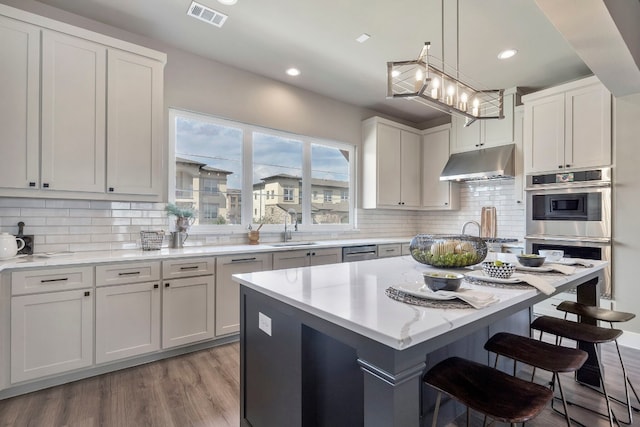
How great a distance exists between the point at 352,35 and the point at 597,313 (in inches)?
116

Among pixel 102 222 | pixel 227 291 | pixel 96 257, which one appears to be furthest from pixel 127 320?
pixel 102 222

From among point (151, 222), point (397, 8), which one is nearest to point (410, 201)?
point (397, 8)

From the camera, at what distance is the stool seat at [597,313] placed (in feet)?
6.45

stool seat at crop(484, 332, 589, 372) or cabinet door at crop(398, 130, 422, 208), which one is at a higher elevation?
cabinet door at crop(398, 130, 422, 208)

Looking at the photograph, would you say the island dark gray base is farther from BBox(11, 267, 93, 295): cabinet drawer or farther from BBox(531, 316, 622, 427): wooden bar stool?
BBox(11, 267, 93, 295): cabinet drawer

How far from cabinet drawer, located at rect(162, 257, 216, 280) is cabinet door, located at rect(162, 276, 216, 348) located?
46mm

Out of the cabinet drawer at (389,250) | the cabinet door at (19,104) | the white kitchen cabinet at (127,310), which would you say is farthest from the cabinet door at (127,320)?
the cabinet drawer at (389,250)

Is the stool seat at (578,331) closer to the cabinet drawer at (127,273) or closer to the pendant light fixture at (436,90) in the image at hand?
the pendant light fixture at (436,90)

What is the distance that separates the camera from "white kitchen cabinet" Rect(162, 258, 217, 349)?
272cm

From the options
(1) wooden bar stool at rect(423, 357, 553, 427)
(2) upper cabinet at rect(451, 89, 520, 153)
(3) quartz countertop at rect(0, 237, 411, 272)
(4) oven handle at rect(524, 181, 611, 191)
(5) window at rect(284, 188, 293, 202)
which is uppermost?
(2) upper cabinet at rect(451, 89, 520, 153)

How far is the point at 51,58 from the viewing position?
8.01 feet

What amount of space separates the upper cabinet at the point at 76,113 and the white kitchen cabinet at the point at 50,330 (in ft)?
2.56

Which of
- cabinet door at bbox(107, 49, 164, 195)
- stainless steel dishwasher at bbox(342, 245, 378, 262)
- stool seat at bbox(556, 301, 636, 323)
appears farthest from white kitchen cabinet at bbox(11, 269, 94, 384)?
stool seat at bbox(556, 301, 636, 323)

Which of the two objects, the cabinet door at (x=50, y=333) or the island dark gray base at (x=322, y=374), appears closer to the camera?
the island dark gray base at (x=322, y=374)
